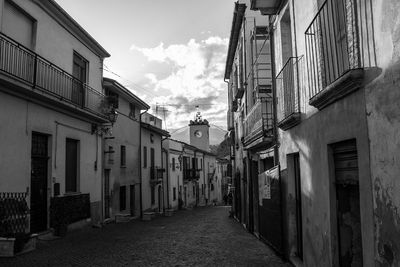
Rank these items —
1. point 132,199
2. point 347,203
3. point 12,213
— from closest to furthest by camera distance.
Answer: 1. point 347,203
2. point 12,213
3. point 132,199

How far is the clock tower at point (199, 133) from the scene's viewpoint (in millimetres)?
52156

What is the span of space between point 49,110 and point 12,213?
12.5 feet

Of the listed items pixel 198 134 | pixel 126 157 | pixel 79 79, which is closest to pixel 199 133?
pixel 198 134

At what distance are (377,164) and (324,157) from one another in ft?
6.09

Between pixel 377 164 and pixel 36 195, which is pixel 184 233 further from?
pixel 377 164

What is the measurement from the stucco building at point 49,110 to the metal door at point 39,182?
3cm

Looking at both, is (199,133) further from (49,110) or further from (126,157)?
(49,110)

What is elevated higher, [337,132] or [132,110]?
[132,110]

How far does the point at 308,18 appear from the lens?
21.9 ft

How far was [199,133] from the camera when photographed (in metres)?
52.6

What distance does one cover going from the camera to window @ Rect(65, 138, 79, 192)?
13903mm

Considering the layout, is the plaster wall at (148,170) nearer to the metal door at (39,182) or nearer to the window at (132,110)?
the window at (132,110)

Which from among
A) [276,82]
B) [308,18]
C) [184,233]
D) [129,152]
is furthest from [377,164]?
[129,152]

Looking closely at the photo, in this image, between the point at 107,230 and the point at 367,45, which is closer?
the point at 367,45
